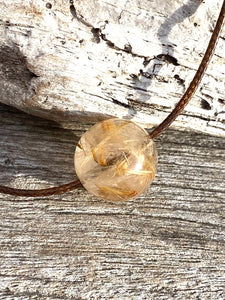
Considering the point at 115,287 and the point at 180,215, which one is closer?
the point at 115,287

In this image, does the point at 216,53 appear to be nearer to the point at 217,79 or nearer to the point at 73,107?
the point at 217,79

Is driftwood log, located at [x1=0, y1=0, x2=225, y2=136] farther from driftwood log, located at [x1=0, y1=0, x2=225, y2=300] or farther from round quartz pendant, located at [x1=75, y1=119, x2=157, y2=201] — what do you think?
round quartz pendant, located at [x1=75, y1=119, x2=157, y2=201]

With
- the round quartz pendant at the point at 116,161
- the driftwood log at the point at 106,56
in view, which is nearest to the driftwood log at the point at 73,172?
the driftwood log at the point at 106,56

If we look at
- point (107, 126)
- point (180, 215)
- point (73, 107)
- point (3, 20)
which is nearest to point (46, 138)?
point (73, 107)

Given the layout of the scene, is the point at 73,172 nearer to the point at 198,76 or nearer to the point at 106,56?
the point at 106,56

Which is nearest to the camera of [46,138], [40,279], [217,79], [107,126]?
[40,279]

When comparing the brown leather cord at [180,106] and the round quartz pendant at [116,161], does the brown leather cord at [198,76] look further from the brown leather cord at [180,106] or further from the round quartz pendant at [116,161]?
Answer: the round quartz pendant at [116,161]

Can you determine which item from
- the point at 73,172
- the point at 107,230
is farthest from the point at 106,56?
the point at 107,230
